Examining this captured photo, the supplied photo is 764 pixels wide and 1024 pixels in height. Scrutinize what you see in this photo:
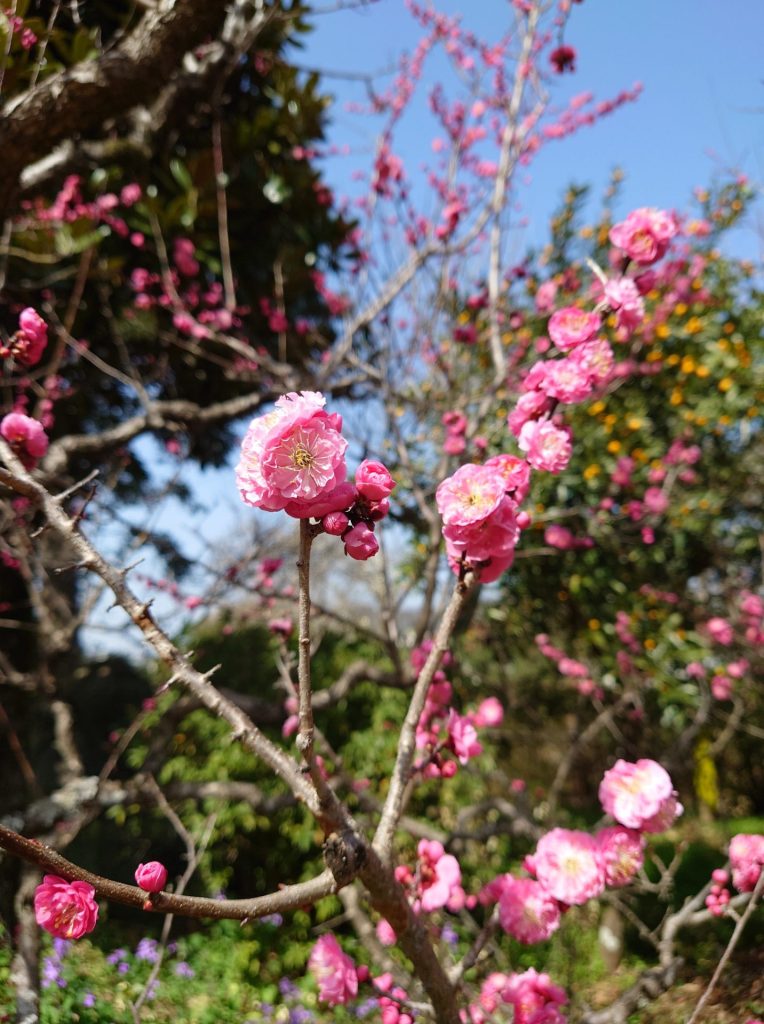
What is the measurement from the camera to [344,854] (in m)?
0.79

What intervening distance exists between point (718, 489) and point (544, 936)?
13.9ft

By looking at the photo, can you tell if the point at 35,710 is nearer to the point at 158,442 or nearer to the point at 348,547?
the point at 158,442

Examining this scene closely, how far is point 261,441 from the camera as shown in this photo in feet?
2.34

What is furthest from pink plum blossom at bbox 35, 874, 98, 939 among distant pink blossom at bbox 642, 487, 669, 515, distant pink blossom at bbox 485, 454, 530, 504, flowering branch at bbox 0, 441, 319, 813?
distant pink blossom at bbox 642, 487, 669, 515

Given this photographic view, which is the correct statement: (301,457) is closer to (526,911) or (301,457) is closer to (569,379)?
(569,379)

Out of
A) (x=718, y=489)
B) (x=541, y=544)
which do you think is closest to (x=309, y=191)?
(x=541, y=544)

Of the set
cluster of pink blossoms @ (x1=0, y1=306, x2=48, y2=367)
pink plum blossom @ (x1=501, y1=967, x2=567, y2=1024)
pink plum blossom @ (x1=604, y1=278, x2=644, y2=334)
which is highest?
cluster of pink blossoms @ (x1=0, y1=306, x2=48, y2=367)

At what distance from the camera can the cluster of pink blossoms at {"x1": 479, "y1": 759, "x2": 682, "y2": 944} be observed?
3.36 ft

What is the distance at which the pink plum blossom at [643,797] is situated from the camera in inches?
39.9

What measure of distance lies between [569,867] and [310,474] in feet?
2.96

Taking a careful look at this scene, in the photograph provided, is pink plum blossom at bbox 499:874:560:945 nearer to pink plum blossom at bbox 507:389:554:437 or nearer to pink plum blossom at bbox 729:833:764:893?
pink plum blossom at bbox 729:833:764:893

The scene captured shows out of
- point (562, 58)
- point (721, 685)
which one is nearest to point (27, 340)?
point (562, 58)

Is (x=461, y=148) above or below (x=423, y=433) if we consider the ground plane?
above

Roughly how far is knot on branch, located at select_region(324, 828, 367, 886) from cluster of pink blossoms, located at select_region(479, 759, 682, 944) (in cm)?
48
